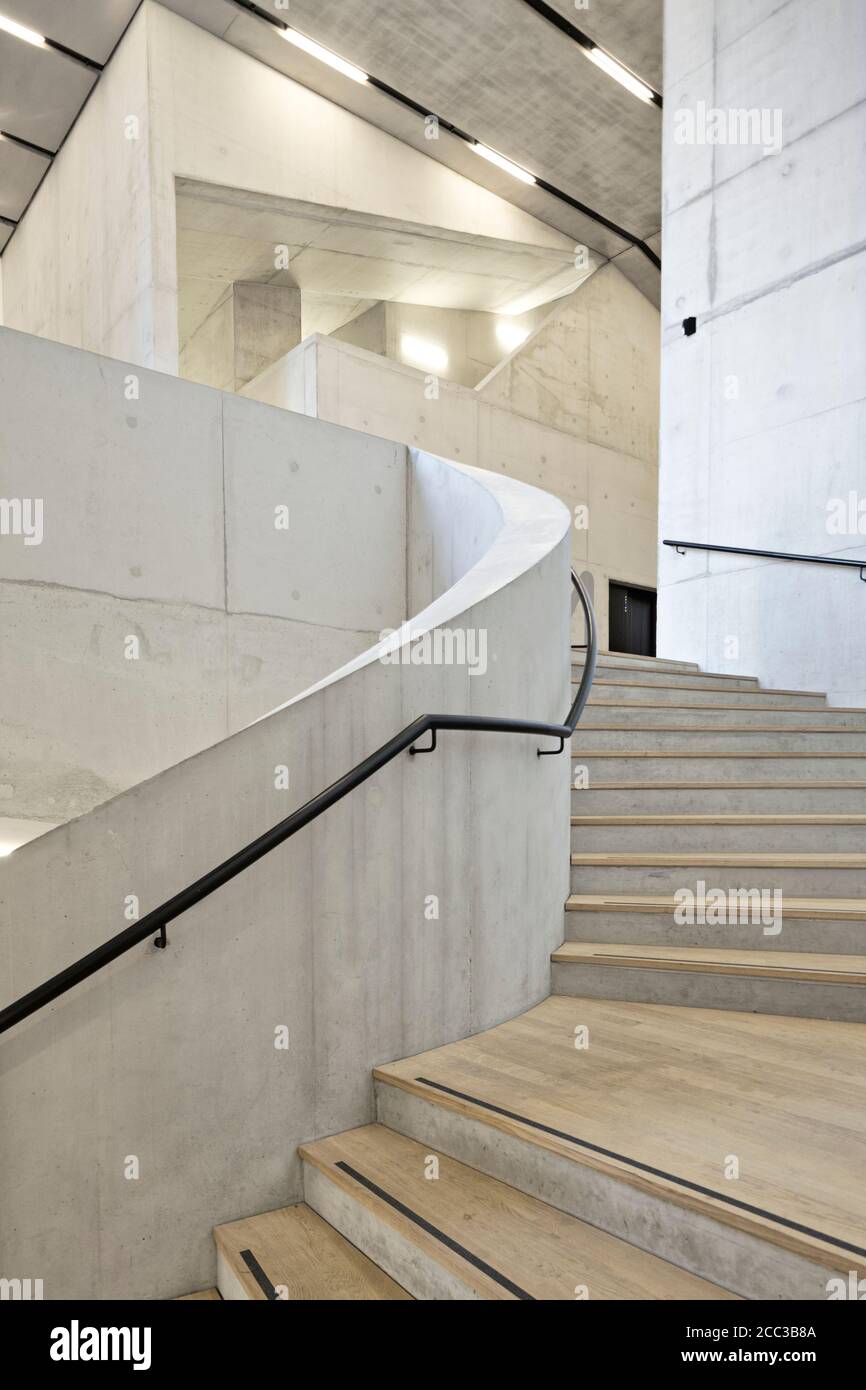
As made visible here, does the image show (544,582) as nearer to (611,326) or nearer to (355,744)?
(355,744)

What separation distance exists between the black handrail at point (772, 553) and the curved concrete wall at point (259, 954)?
2975 mm

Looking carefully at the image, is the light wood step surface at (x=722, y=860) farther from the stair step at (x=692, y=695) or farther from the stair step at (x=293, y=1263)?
the stair step at (x=293, y=1263)

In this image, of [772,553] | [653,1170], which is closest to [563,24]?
[772,553]

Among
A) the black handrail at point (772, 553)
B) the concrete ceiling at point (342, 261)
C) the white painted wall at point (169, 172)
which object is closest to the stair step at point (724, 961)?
the black handrail at point (772, 553)

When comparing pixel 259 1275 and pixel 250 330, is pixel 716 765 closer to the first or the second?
pixel 259 1275

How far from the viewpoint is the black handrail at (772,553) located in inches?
192

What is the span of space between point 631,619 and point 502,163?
15.6 ft

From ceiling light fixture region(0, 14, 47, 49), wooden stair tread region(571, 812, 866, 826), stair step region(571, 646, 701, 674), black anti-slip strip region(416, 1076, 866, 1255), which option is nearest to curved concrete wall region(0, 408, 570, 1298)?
black anti-slip strip region(416, 1076, 866, 1255)

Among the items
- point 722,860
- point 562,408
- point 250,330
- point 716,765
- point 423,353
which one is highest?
point 423,353

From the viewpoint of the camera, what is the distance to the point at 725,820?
2.99 metres

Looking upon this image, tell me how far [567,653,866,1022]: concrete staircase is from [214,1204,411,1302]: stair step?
1027mm
